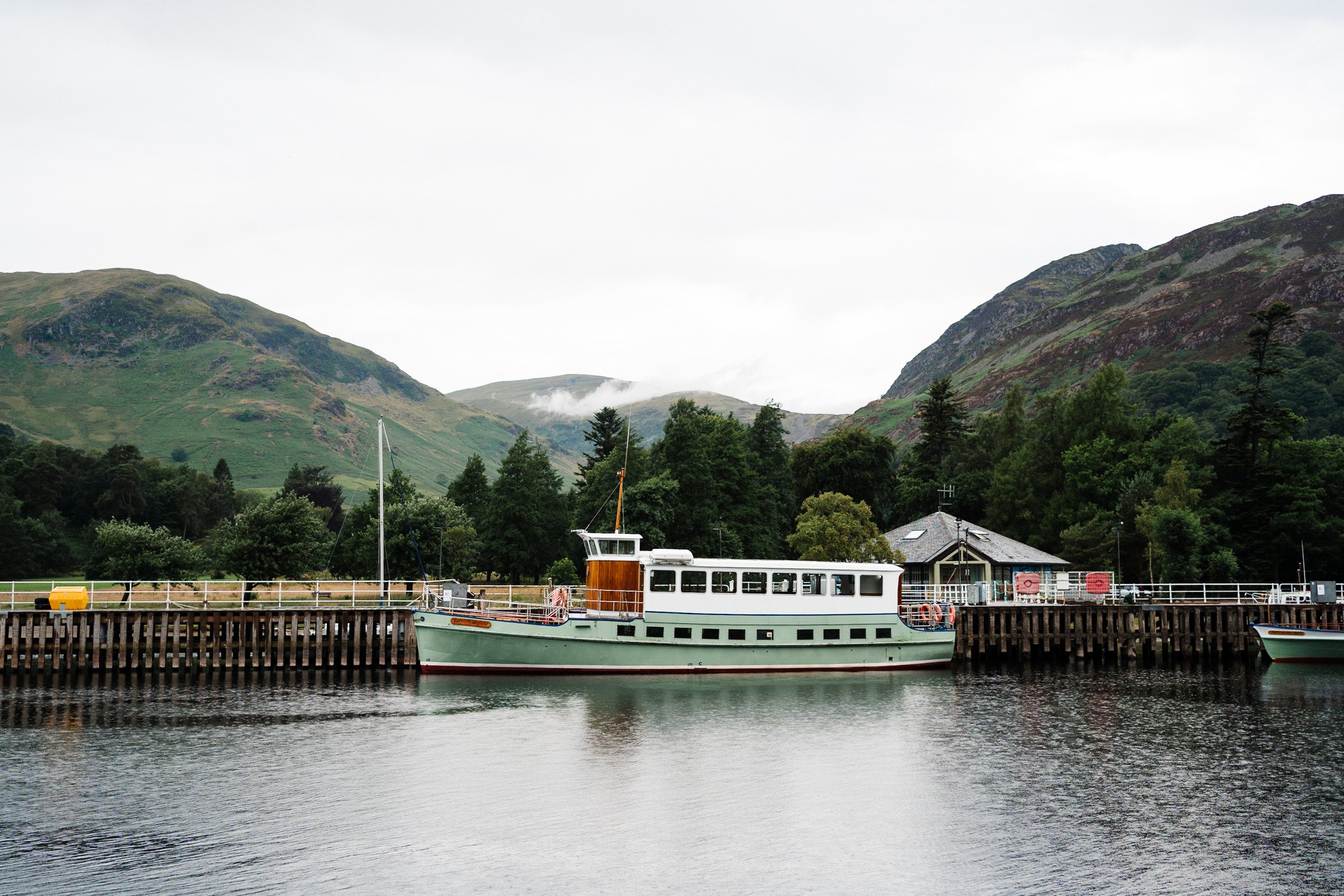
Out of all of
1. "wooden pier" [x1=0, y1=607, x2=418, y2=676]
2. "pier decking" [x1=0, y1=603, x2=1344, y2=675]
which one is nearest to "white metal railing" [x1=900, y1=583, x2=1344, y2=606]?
"pier decking" [x1=0, y1=603, x2=1344, y2=675]

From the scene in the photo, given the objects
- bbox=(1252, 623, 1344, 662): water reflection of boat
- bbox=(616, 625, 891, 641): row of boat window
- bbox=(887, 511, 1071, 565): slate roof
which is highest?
bbox=(887, 511, 1071, 565): slate roof

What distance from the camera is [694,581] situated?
4581 centimetres

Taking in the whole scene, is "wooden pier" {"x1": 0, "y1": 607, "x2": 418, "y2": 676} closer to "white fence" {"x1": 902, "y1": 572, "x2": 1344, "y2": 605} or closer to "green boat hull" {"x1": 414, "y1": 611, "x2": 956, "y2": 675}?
"green boat hull" {"x1": 414, "y1": 611, "x2": 956, "y2": 675}

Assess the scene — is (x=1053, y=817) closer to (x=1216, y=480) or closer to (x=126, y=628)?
(x=126, y=628)

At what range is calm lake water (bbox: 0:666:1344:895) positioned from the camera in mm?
20250

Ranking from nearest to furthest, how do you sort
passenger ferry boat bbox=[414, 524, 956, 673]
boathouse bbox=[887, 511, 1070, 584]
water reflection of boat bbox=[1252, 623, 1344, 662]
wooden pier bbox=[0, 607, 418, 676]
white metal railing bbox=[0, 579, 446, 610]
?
passenger ferry boat bbox=[414, 524, 956, 673] → wooden pier bbox=[0, 607, 418, 676] → white metal railing bbox=[0, 579, 446, 610] → water reflection of boat bbox=[1252, 623, 1344, 662] → boathouse bbox=[887, 511, 1070, 584]

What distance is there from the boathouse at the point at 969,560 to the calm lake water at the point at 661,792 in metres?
29.3

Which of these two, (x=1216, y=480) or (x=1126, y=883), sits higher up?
(x=1216, y=480)

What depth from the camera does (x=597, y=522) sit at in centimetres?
8881

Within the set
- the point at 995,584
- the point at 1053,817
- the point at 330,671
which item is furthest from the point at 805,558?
the point at 1053,817

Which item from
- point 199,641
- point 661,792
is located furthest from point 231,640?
point 661,792

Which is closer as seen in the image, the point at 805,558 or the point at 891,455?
the point at 805,558

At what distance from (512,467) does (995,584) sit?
44.1 meters

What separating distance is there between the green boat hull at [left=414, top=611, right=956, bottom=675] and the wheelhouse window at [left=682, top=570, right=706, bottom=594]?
3.83 ft
